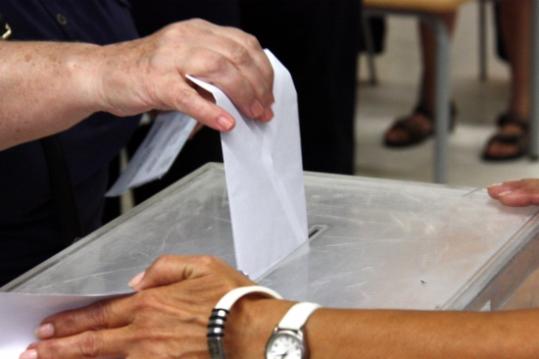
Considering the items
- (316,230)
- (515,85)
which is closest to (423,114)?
(515,85)

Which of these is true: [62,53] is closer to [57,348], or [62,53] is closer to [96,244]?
[96,244]

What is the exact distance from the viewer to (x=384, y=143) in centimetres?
365

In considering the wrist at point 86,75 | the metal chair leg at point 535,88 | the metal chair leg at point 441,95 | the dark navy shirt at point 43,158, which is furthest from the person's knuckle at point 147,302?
the metal chair leg at point 535,88

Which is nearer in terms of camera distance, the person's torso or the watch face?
the watch face

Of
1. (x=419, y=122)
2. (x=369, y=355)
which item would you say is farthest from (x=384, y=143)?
(x=369, y=355)

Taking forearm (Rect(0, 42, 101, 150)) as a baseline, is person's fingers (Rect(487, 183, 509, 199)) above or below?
below

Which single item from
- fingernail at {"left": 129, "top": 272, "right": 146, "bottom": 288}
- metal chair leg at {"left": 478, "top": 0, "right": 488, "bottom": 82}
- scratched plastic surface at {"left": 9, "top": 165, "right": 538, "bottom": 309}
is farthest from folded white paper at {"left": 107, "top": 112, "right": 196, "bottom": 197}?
metal chair leg at {"left": 478, "top": 0, "right": 488, "bottom": 82}

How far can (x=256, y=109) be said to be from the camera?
1073 mm

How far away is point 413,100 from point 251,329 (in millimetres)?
3086

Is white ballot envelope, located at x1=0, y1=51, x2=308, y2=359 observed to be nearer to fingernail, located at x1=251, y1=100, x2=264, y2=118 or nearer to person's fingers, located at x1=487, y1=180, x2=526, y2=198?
fingernail, located at x1=251, y1=100, x2=264, y2=118

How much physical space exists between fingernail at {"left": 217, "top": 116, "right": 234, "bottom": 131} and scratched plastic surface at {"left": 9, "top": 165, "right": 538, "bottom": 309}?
175mm

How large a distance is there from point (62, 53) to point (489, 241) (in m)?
0.51

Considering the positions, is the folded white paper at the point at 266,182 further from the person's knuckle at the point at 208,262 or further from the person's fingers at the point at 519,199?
the person's fingers at the point at 519,199

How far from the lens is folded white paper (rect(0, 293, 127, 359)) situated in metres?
1.00
